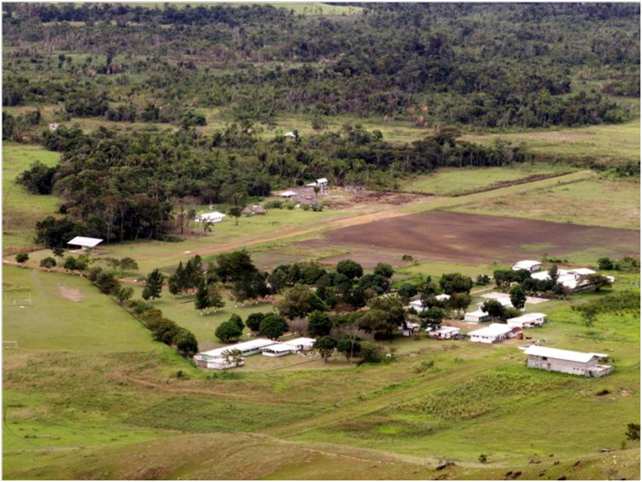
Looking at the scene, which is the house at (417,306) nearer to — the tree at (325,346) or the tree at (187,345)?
the tree at (325,346)

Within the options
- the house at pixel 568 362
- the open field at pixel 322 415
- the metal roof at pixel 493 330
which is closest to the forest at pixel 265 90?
the open field at pixel 322 415

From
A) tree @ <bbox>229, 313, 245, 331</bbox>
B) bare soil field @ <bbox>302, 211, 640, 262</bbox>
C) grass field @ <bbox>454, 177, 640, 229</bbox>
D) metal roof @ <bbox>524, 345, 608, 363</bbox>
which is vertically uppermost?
metal roof @ <bbox>524, 345, 608, 363</bbox>

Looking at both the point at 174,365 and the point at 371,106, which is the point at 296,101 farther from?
the point at 174,365

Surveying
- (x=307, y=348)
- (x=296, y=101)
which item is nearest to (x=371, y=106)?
(x=296, y=101)

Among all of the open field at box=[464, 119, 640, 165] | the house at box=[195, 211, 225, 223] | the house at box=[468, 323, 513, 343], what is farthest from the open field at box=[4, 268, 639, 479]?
the open field at box=[464, 119, 640, 165]

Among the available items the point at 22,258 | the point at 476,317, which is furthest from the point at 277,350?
the point at 22,258

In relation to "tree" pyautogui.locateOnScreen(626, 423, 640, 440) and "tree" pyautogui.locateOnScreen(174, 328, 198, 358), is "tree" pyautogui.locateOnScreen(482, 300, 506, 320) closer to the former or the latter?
"tree" pyautogui.locateOnScreen(174, 328, 198, 358)
